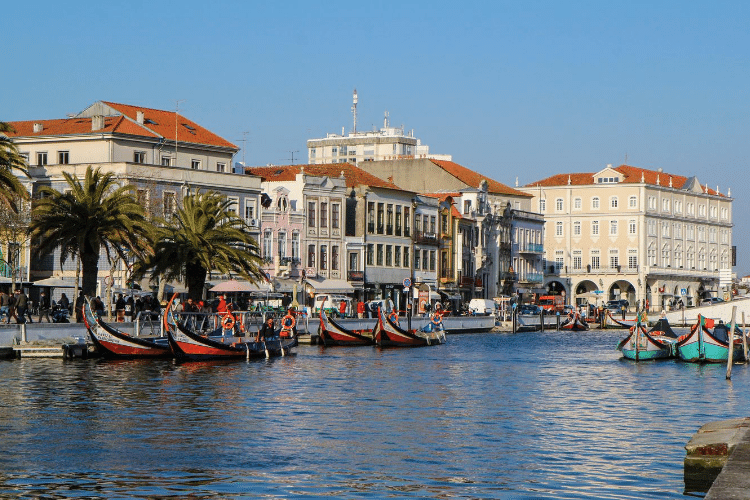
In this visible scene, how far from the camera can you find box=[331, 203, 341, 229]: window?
89.5 metres

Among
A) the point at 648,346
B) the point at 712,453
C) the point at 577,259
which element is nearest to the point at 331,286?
the point at 648,346

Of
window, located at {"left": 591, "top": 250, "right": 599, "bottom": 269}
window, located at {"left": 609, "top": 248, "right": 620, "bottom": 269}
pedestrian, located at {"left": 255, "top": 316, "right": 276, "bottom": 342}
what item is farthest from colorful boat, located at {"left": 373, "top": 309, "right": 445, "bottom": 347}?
window, located at {"left": 591, "top": 250, "right": 599, "bottom": 269}

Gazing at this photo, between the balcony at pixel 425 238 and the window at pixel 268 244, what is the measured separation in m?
18.1

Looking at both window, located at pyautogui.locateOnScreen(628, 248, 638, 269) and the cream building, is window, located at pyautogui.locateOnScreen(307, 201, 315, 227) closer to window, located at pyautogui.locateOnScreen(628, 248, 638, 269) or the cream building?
the cream building

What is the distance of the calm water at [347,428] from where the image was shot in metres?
22.4

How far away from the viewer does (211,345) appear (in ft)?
165

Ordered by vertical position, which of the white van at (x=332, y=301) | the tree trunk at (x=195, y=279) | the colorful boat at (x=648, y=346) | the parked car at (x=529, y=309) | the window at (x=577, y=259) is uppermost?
the window at (x=577, y=259)

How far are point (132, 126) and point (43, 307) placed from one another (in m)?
17.6

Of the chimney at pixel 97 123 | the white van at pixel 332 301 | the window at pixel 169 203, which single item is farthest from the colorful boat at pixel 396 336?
the chimney at pixel 97 123

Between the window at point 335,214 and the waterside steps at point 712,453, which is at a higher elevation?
the window at point 335,214

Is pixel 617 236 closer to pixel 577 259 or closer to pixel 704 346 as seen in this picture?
pixel 577 259

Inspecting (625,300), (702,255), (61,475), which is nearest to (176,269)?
(61,475)

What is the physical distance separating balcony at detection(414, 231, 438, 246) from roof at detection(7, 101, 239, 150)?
20.1 meters

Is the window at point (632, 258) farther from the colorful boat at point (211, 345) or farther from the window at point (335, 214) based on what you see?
the colorful boat at point (211, 345)
